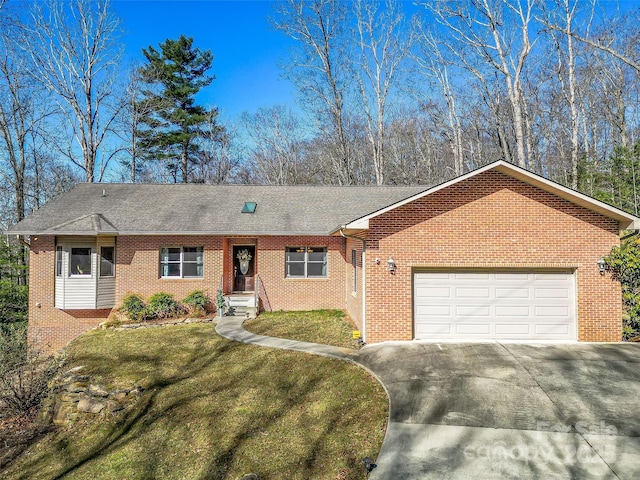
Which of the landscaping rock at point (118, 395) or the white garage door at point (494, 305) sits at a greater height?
the white garage door at point (494, 305)

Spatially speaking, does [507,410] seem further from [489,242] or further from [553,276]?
[553,276]

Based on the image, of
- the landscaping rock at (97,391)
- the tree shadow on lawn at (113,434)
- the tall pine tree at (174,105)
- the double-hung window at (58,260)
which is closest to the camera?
the tree shadow on lawn at (113,434)

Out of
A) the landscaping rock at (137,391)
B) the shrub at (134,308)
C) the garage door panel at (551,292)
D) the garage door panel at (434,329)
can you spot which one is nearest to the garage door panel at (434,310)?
the garage door panel at (434,329)

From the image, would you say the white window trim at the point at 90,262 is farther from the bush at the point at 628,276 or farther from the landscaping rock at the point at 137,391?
the bush at the point at 628,276

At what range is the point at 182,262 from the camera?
1423cm

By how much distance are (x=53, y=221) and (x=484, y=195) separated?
1555 cm

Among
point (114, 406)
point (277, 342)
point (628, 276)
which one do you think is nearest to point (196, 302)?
point (277, 342)

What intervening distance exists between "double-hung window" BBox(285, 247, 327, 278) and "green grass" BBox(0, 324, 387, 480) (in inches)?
206

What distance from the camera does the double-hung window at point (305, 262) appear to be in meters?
14.6

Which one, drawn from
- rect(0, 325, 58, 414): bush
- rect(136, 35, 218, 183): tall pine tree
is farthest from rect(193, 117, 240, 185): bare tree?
rect(0, 325, 58, 414): bush

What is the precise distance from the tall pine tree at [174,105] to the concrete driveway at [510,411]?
2499 cm

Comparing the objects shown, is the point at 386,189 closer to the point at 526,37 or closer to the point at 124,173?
the point at 526,37

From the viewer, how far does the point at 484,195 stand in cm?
955

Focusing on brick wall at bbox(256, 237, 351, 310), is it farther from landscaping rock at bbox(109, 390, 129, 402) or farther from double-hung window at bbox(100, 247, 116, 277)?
landscaping rock at bbox(109, 390, 129, 402)
